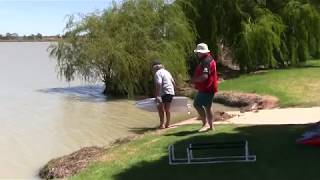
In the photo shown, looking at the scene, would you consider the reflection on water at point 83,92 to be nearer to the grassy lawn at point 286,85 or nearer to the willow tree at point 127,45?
the willow tree at point 127,45

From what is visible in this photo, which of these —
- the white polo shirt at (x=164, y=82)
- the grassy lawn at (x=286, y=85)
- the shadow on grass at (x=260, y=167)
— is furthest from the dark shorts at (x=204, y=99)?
the grassy lawn at (x=286, y=85)

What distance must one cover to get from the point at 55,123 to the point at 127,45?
25.1 ft

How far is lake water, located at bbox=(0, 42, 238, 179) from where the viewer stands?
570 inches

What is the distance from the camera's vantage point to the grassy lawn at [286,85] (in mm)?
20520

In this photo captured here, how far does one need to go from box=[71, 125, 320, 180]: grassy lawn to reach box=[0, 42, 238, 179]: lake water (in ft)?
8.94

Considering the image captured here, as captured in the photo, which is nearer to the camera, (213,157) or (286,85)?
(213,157)

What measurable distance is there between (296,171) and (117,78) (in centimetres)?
1923

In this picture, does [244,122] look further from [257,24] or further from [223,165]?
[257,24]

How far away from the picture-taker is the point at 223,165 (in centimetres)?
895

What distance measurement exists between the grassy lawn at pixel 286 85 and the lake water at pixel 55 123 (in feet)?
15.5

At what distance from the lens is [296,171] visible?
27.5 feet

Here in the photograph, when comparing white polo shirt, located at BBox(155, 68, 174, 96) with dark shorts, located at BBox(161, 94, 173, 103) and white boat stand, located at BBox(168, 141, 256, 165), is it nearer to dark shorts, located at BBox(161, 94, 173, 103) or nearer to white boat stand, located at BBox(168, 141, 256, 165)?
dark shorts, located at BBox(161, 94, 173, 103)

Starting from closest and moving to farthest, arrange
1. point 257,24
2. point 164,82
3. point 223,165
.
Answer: point 223,165
point 164,82
point 257,24

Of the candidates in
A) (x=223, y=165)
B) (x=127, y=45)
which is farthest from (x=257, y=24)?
(x=223, y=165)
